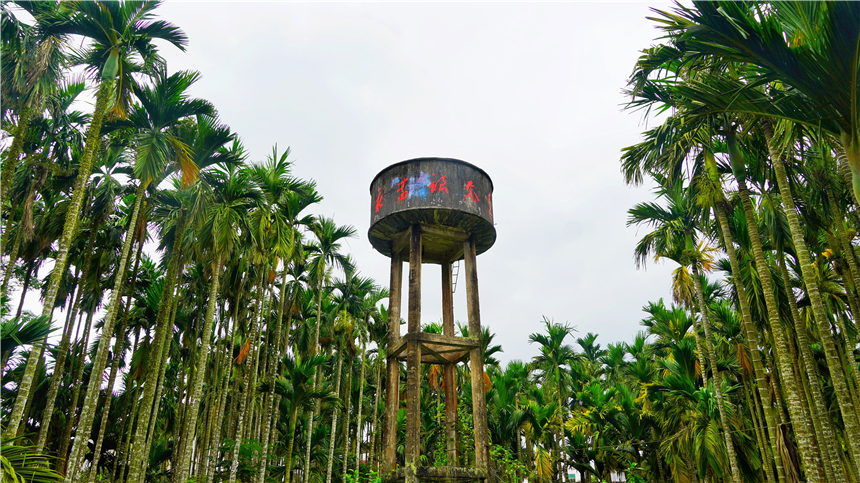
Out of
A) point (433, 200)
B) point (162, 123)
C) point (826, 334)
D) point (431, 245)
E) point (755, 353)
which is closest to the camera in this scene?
point (826, 334)

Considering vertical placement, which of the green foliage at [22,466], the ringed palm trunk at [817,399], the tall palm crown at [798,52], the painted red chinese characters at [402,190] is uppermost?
the painted red chinese characters at [402,190]

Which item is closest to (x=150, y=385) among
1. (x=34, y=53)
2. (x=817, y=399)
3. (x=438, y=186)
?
(x=34, y=53)

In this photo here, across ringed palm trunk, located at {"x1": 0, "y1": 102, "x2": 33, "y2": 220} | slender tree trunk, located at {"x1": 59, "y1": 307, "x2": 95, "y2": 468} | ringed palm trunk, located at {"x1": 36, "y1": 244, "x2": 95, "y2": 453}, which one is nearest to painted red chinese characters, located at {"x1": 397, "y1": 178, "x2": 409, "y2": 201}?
Result: ringed palm trunk, located at {"x1": 0, "y1": 102, "x2": 33, "y2": 220}

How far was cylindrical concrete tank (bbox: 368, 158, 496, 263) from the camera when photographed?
1342 centimetres

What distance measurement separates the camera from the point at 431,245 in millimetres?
15172

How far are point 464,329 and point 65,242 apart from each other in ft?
65.4

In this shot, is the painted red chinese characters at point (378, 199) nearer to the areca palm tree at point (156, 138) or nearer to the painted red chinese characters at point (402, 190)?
the painted red chinese characters at point (402, 190)

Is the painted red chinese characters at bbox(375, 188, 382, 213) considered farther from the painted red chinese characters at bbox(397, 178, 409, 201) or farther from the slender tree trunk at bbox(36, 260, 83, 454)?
the slender tree trunk at bbox(36, 260, 83, 454)

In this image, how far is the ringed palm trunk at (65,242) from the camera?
800 cm

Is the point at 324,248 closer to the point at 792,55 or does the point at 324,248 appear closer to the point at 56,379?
the point at 56,379

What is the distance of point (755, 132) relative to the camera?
33.4 ft

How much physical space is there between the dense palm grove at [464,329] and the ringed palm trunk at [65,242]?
4 centimetres

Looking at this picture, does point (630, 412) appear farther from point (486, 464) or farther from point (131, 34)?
point (131, 34)

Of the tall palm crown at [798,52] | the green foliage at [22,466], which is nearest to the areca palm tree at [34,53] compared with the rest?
the green foliage at [22,466]
